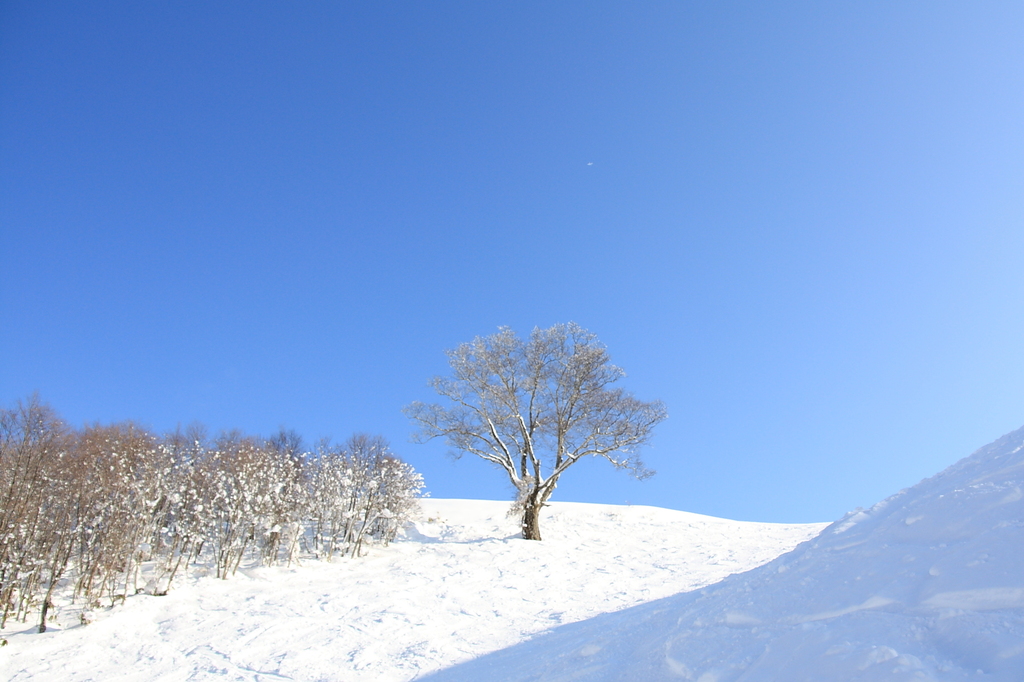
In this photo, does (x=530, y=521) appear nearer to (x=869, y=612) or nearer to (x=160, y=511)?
(x=160, y=511)

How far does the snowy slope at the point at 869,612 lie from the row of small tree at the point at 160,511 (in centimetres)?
1074

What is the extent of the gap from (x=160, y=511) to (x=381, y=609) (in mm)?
8203

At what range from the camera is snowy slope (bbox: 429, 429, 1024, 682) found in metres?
3.81

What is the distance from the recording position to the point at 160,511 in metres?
15.1

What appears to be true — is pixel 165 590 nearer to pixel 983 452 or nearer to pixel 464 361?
pixel 464 361

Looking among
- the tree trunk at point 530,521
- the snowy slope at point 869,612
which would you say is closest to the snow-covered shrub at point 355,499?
the tree trunk at point 530,521

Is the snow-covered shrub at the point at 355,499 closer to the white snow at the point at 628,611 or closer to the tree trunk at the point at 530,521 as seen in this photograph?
the white snow at the point at 628,611

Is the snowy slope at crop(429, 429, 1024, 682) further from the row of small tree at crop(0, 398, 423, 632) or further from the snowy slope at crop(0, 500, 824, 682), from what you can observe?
the row of small tree at crop(0, 398, 423, 632)

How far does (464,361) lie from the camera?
1988 cm

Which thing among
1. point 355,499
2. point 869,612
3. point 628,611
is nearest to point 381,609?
point 628,611

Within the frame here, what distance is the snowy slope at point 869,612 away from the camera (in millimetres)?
3812

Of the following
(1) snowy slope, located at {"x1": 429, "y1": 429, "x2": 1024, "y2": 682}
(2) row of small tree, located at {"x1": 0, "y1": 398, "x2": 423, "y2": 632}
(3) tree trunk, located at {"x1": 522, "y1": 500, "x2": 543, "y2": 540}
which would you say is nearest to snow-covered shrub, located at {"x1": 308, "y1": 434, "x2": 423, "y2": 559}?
(2) row of small tree, located at {"x1": 0, "y1": 398, "x2": 423, "y2": 632}

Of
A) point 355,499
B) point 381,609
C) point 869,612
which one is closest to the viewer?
point 869,612

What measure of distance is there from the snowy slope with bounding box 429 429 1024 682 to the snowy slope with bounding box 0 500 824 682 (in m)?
2.28
